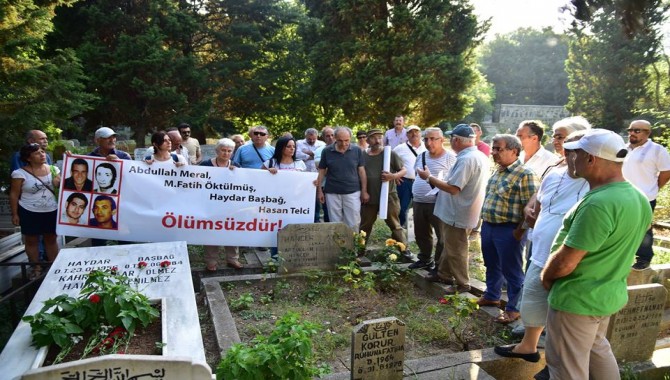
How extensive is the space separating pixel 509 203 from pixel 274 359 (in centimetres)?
269

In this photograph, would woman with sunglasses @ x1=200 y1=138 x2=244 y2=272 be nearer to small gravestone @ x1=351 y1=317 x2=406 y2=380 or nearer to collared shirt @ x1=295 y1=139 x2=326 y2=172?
collared shirt @ x1=295 y1=139 x2=326 y2=172

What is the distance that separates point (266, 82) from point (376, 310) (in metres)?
16.3

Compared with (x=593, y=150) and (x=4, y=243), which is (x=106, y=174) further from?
(x=593, y=150)

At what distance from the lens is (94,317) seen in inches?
134

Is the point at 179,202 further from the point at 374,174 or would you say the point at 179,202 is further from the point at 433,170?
the point at 433,170

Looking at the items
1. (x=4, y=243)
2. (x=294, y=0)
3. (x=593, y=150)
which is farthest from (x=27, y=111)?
(x=294, y=0)

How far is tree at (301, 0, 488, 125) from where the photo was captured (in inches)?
765

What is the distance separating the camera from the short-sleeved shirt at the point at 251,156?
258 inches

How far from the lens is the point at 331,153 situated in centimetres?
625

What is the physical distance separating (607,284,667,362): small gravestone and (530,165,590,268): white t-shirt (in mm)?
794

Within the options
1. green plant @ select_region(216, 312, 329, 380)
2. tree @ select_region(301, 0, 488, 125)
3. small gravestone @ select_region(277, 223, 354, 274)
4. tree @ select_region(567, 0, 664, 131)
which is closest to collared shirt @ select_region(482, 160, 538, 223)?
small gravestone @ select_region(277, 223, 354, 274)

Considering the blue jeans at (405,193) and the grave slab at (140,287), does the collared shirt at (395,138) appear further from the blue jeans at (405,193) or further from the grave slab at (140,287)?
the grave slab at (140,287)

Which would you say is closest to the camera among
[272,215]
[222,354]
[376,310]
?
[222,354]

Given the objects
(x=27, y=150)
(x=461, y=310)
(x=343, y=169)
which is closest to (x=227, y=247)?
(x=343, y=169)
